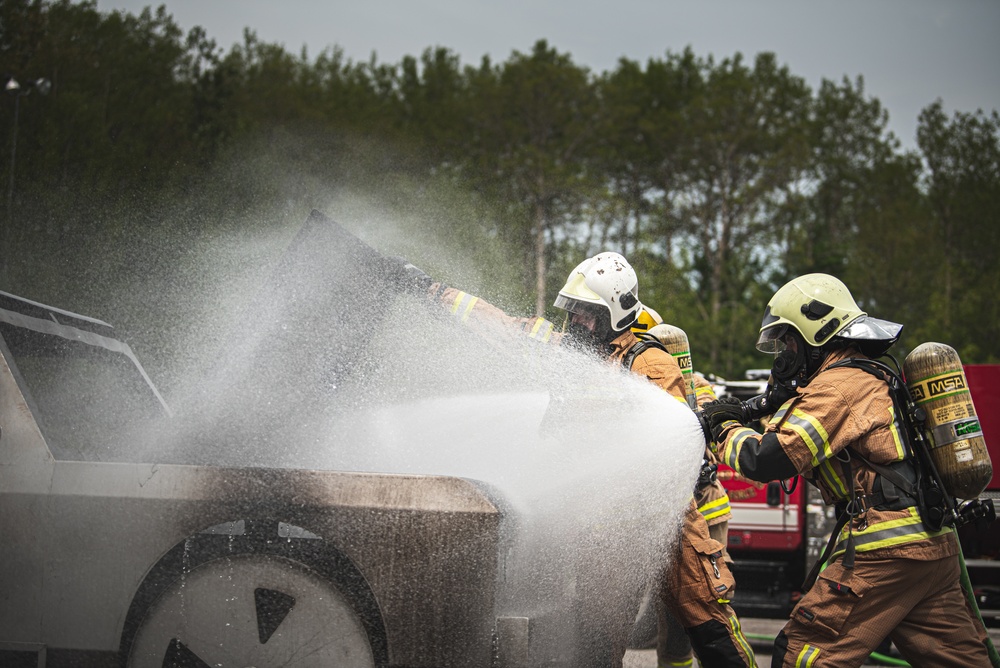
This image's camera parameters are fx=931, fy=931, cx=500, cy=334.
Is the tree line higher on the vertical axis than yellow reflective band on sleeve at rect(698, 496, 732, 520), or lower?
higher

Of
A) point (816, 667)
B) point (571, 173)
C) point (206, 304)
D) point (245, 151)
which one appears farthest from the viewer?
point (571, 173)

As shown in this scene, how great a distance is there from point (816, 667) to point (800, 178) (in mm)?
31987

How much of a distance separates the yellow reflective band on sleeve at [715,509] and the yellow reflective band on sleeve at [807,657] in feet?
3.85

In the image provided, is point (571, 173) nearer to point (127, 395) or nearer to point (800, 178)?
point (800, 178)

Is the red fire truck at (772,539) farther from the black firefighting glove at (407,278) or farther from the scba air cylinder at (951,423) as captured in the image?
the scba air cylinder at (951,423)

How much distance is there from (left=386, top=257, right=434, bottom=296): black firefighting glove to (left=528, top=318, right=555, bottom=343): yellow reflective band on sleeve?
59cm

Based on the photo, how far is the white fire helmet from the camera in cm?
449

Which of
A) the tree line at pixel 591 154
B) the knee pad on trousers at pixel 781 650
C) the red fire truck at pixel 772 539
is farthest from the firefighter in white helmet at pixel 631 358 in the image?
the tree line at pixel 591 154

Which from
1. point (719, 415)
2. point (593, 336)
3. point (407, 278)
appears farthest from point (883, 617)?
point (407, 278)

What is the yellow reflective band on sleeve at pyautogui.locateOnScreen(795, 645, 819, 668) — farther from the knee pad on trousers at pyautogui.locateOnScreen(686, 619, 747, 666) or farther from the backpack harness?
the knee pad on trousers at pyautogui.locateOnScreen(686, 619, 747, 666)

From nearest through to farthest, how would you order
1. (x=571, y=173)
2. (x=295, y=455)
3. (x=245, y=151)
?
(x=295, y=455), (x=245, y=151), (x=571, y=173)

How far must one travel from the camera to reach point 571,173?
29.5 meters

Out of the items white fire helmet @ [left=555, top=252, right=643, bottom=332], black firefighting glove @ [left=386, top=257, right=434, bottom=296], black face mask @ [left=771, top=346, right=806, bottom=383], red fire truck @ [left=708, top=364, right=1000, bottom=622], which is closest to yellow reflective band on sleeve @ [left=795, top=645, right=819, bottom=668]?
black face mask @ [left=771, top=346, right=806, bottom=383]

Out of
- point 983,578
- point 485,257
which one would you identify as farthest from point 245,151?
point 983,578
